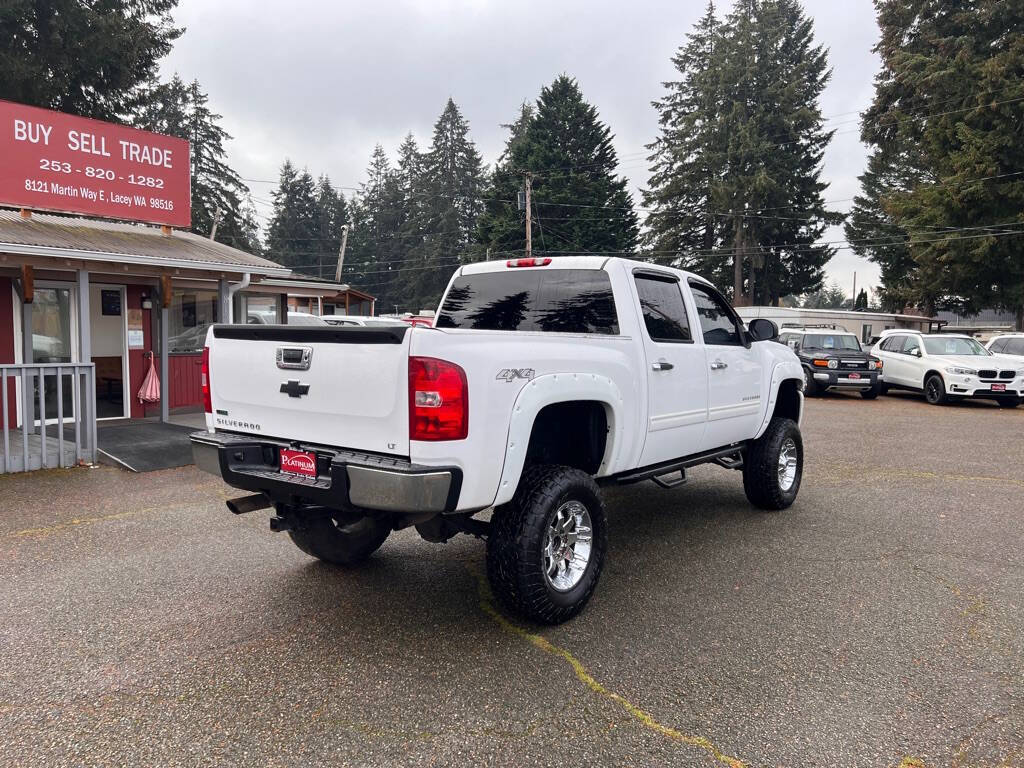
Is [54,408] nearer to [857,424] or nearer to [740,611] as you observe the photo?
[740,611]

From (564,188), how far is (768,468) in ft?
125

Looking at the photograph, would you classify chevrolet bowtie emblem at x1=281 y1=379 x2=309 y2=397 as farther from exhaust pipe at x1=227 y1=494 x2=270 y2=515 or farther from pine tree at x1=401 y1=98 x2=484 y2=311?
pine tree at x1=401 y1=98 x2=484 y2=311

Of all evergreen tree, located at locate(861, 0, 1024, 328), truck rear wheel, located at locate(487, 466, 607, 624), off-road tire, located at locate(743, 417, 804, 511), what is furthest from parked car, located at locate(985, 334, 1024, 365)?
truck rear wheel, located at locate(487, 466, 607, 624)

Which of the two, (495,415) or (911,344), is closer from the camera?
(495,415)

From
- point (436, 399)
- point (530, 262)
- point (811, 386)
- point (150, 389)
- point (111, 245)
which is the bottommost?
point (811, 386)

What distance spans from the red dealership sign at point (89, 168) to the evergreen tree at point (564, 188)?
30784 mm

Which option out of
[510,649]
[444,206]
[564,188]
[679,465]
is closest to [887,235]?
[564,188]

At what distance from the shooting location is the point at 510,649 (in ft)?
11.2

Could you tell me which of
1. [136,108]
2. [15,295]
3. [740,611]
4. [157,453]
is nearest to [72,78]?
[136,108]

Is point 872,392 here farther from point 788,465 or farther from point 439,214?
point 439,214

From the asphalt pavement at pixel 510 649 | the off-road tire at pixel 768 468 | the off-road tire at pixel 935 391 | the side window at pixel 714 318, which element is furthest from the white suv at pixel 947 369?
the side window at pixel 714 318

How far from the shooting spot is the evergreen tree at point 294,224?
7238 centimetres

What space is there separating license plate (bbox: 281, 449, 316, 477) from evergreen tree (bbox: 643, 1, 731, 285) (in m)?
41.6

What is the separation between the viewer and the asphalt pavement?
2.65 metres
